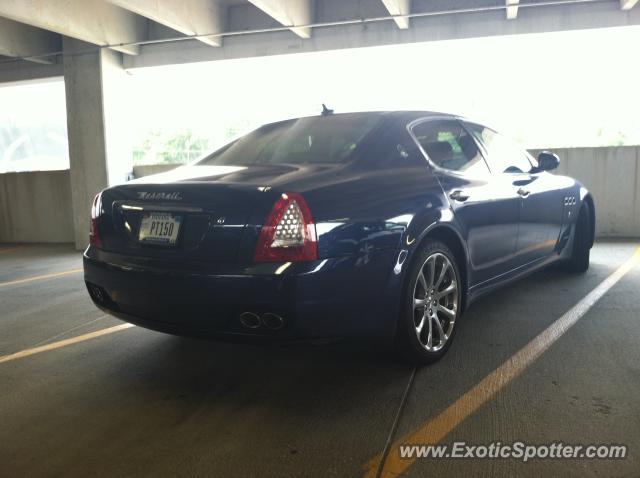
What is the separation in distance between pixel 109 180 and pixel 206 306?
7.80 metres

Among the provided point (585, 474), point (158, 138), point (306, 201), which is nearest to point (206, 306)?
point (306, 201)

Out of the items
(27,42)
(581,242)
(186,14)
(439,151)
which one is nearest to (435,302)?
(439,151)

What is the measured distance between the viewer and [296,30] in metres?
8.53

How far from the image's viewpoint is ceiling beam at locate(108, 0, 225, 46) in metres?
7.39

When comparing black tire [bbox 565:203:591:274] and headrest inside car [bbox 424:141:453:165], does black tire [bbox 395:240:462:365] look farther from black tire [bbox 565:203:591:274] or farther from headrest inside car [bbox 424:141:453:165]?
black tire [bbox 565:203:591:274]

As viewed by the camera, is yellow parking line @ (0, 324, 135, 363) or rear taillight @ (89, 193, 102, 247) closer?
rear taillight @ (89, 193, 102, 247)

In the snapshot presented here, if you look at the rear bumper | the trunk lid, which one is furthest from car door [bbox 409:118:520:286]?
the trunk lid

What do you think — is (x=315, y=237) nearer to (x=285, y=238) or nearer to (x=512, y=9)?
(x=285, y=238)

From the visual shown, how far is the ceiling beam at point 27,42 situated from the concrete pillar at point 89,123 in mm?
459

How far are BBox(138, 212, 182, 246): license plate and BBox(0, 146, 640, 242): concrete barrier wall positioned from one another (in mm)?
7461

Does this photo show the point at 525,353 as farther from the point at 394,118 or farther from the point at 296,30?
the point at 296,30

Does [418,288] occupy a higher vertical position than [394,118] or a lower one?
lower

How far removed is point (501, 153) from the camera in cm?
421

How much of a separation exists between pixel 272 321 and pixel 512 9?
703cm
